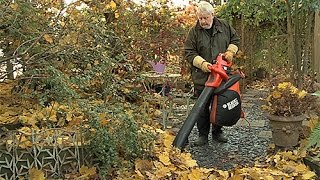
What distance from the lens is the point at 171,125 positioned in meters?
4.76

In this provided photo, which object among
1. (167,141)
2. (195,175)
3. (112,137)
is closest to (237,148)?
(167,141)

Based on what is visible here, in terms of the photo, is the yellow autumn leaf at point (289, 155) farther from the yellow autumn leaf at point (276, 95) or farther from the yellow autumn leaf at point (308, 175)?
the yellow autumn leaf at point (276, 95)

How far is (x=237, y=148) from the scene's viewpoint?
3.91 metres

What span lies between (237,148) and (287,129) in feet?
1.73

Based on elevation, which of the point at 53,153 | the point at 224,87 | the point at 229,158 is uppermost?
the point at 224,87

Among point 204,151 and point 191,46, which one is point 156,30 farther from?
point 204,151

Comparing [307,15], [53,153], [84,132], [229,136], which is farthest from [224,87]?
[307,15]

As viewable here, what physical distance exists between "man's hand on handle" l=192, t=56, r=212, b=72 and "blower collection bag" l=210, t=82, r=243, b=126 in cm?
23

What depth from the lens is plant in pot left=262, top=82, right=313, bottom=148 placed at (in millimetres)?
3572

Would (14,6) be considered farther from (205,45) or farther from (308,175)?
(308,175)

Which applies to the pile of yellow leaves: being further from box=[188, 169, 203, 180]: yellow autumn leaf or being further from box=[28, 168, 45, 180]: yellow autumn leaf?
box=[28, 168, 45, 180]: yellow autumn leaf

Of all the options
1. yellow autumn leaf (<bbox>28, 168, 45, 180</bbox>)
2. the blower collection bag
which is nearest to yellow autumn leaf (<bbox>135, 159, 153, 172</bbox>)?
yellow autumn leaf (<bbox>28, 168, 45, 180</bbox>)

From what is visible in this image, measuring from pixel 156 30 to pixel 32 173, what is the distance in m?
3.58

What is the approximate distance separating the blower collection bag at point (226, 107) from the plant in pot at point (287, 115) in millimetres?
288
